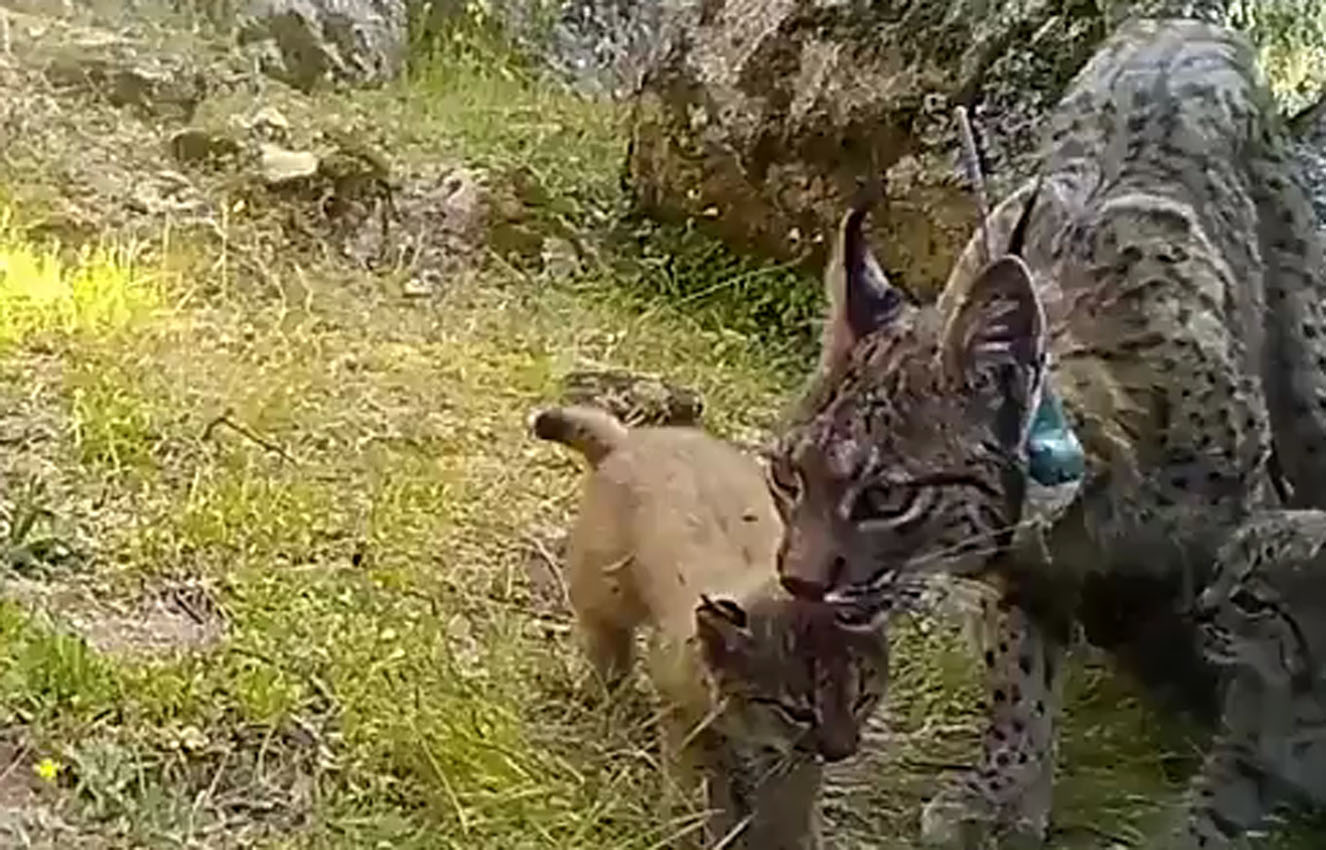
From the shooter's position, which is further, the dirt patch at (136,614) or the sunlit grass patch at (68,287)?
the sunlit grass patch at (68,287)

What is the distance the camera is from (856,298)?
1980 mm

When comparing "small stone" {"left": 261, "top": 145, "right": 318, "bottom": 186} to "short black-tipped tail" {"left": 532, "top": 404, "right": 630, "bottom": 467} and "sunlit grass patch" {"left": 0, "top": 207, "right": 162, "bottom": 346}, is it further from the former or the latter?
"short black-tipped tail" {"left": 532, "top": 404, "right": 630, "bottom": 467}

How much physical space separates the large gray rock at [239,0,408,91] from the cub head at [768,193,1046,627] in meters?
2.47

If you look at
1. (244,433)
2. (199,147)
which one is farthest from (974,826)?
(199,147)

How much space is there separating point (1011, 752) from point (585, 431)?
54cm

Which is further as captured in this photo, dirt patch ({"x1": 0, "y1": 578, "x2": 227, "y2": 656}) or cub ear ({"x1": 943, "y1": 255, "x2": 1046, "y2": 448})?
dirt patch ({"x1": 0, "y1": 578, "x2": 227, "y2": 656})

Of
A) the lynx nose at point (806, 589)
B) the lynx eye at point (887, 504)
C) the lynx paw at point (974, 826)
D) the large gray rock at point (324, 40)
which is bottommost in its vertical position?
the large gray rock at point (324, 40)

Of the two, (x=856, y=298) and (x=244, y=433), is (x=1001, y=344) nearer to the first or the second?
(x=856, y=298)

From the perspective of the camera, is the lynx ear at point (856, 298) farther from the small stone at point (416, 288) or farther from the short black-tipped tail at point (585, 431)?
the small stone at point (416, 288)

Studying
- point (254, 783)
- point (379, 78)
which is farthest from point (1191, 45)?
point (379, 78)

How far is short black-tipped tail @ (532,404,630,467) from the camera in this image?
2.42 meters

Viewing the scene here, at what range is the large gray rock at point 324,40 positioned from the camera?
4273mm

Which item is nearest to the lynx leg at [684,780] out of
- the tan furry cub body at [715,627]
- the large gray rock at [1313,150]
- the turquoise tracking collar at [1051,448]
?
the tan furry cub body at [715,627]

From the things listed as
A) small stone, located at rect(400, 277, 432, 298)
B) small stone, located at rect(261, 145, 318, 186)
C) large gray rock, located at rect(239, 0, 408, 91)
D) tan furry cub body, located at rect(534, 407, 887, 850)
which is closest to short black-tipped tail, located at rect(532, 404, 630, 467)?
tan furry cub body, located at rect(534, 407, 887, 850)
